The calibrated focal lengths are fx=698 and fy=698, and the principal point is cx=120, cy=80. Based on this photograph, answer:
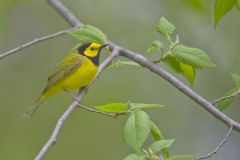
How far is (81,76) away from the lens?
5316mm

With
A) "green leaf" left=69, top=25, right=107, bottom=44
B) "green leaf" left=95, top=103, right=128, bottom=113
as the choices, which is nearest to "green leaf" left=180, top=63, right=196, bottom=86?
"green leaf" left=69, top=25, right=107, bottom=44

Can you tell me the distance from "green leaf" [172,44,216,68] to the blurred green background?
14.2ft

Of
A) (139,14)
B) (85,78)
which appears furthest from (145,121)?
(139,14)

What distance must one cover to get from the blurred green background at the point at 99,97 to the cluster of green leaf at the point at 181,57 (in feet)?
13.8

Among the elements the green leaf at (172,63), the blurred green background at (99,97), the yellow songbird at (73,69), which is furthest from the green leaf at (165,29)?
the blurred green background at (99,97)

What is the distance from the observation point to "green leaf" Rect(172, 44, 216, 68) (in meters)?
3.40

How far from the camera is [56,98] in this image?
8820 millimetres

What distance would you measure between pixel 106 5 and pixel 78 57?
1672mm

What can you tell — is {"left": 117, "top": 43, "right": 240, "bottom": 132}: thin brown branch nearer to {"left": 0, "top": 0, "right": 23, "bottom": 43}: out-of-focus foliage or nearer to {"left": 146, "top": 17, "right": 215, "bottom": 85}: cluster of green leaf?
{"left": 146, "top": 17, "right": 215, "bottom": 85}: cluster of green leaf

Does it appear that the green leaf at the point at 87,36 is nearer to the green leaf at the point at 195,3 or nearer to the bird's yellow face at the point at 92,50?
the green leaf at the point at 195,3

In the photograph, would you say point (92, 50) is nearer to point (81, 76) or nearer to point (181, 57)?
point (81, 76)

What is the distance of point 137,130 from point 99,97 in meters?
5.43

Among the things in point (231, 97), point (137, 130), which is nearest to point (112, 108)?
point (137, 130)

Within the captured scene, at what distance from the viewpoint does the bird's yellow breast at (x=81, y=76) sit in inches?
208
